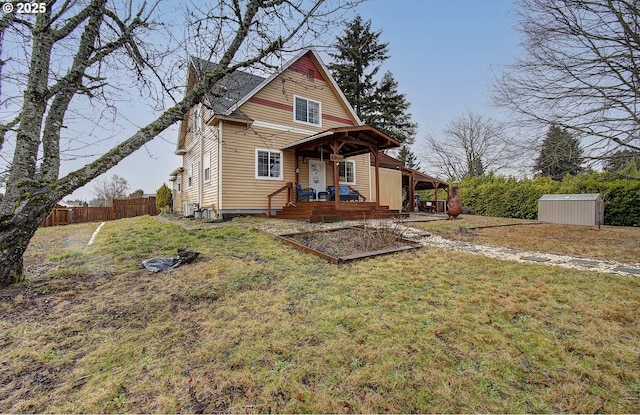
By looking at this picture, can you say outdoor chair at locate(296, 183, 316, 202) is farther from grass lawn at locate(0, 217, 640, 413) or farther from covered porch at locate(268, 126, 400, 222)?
grass lawn at locate(0, 217, 640, 413)

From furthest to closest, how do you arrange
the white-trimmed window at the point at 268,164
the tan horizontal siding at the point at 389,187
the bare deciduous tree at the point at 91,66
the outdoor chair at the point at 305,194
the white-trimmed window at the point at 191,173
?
the tan horizontal siding at the point at 389,187, the white-trimmed window at the point at 191,173, the white-trimmed window at the point at 268,164, the outdoor chair at the point at 305,194, the bare deciduous tree at the point at 91,66

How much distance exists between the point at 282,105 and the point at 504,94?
7.90 meters

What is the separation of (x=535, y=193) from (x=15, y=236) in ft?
64.3

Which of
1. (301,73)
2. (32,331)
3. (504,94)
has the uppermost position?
(301,73)

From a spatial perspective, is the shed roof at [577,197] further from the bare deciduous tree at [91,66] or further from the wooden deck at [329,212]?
the bare deciduous tree at [91,66]

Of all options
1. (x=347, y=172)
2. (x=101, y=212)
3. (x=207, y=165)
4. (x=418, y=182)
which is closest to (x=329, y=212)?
(x=347, y=172)

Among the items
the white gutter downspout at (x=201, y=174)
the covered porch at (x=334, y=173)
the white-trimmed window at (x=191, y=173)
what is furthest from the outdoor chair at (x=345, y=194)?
the white-trimmed window at (x=191, y=173)

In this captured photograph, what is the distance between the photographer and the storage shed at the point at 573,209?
1118 cm

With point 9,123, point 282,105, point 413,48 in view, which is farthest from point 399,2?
point 9,123

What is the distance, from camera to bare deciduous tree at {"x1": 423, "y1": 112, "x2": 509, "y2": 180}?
26209 millimetres

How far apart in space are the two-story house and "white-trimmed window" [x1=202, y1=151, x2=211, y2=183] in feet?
0.13

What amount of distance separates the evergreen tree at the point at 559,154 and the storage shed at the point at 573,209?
254 inches

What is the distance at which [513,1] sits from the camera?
650cm

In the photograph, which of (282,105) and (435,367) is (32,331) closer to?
(435,367)
